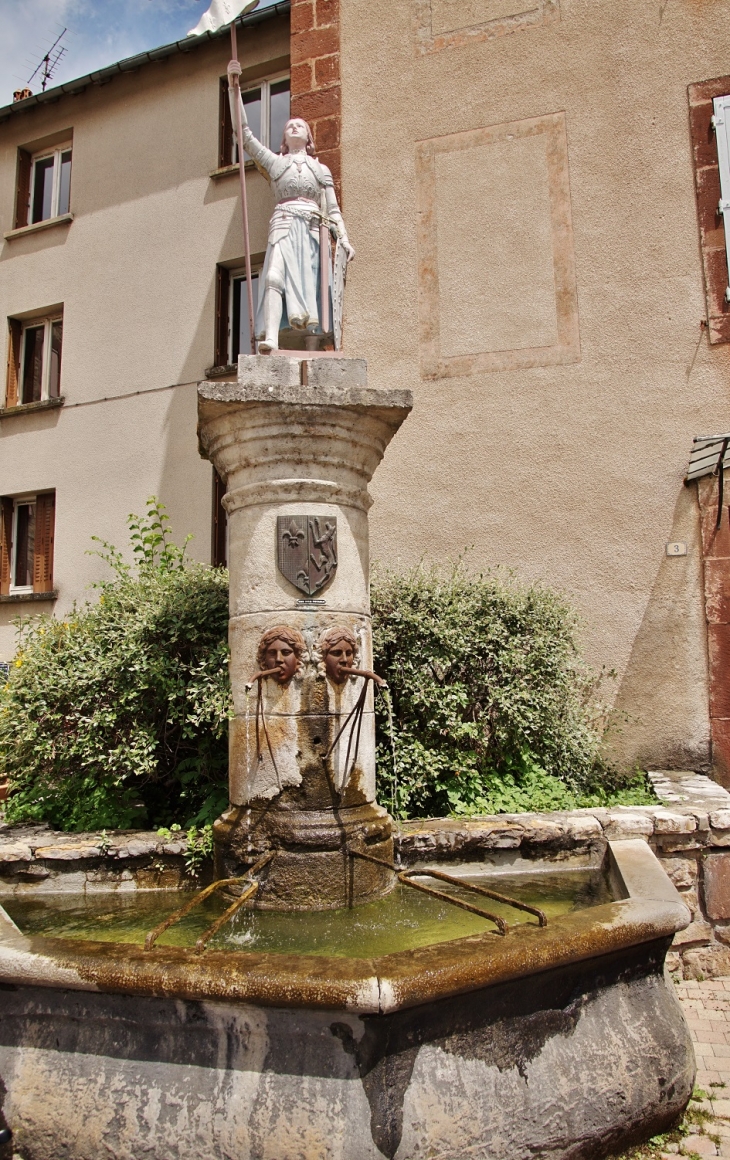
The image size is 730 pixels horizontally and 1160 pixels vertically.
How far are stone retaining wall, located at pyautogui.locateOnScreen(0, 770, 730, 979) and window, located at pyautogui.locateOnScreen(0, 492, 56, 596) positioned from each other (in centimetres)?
634

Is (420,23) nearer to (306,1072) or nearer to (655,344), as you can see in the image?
(655,344)

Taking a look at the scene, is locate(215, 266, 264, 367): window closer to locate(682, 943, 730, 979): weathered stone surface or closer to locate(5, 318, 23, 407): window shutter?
locate(5, 318, 23, 407): window shutter

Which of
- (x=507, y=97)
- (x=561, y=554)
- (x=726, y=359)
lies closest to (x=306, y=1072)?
(x=561, y=554)

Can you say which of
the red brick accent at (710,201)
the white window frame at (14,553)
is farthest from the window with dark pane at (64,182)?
the red brick accent at (710,201)

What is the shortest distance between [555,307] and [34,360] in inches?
275

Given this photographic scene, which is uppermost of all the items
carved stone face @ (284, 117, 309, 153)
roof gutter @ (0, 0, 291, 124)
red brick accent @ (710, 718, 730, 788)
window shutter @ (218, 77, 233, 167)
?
roof gutter @ (0, 0, 291, 124)

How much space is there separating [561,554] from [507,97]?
13.9 ft

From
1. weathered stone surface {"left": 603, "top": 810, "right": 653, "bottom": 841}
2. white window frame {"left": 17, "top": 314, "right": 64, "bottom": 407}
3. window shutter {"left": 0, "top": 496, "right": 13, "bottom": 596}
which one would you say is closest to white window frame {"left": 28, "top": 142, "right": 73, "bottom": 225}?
white window frame {"left": 17, "top": 314, "right": 64, "bottom": 407}

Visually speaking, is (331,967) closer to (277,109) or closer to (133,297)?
(133,297)

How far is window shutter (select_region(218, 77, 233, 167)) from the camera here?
31.6ft

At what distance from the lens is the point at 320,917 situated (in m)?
3.24

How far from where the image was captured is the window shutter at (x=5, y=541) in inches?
399

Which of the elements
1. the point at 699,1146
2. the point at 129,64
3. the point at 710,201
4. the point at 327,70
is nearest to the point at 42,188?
the point at 129,64

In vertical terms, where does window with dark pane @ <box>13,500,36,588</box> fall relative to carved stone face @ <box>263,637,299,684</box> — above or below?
above
